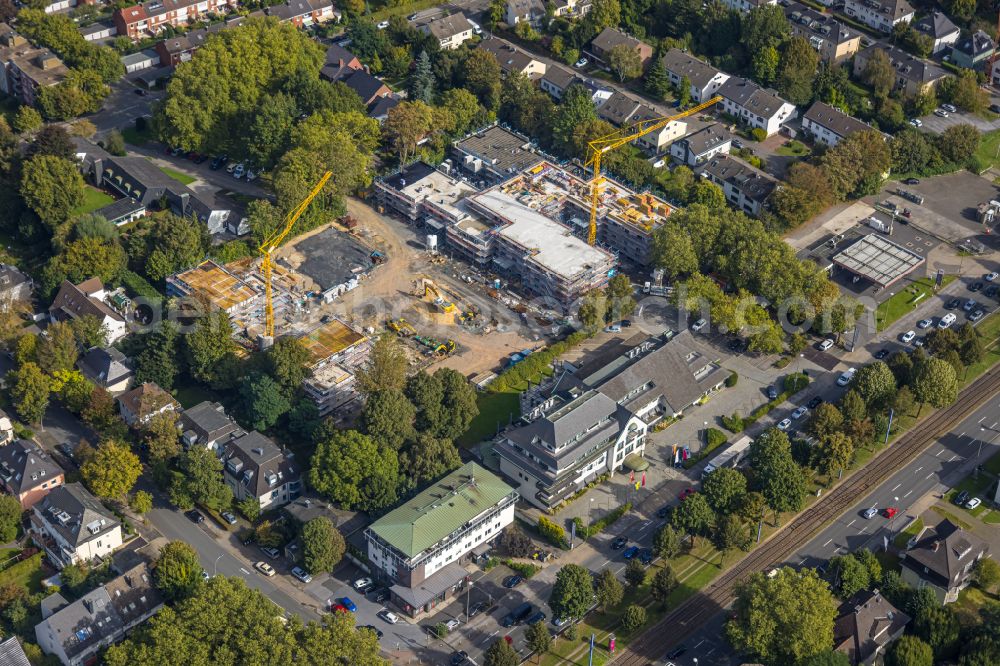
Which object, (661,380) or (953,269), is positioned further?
(953,269)

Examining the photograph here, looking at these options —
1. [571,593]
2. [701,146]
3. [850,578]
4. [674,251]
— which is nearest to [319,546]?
[571,593]

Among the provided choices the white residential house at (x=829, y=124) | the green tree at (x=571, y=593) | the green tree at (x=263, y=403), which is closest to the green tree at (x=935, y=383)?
the green tree at (x=571, y=593)

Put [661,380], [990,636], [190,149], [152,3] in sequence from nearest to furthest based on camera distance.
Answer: [990,636] < [661,380] < [190,149] < [152,3]

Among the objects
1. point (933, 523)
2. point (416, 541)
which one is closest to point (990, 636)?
point (933, 523)

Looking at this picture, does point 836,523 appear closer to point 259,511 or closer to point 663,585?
point 663,585

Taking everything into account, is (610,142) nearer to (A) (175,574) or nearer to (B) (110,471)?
(B) (110,471)

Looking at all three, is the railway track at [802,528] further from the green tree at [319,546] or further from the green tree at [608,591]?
the green tree at [319,546]

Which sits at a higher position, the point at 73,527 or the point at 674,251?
the point at 674,251
